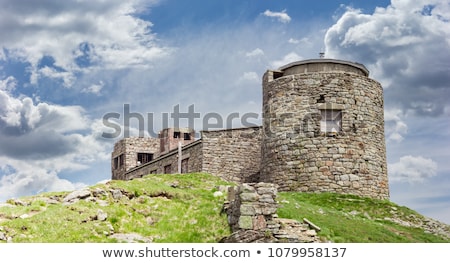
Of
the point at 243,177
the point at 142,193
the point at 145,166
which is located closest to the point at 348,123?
the point at 243,177

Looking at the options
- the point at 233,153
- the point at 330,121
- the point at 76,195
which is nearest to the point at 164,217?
the point at 76,195

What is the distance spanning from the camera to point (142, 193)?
24.2m

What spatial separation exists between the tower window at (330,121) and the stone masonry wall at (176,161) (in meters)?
8.98

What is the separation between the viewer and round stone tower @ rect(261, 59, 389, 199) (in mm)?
29141

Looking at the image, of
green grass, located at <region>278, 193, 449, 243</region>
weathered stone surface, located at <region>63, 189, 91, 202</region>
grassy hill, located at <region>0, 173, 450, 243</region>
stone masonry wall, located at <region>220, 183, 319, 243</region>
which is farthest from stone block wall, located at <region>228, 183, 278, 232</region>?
weathered stone surface, located at <region>63, 189, 91, 202</region>

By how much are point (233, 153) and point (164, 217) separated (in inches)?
574

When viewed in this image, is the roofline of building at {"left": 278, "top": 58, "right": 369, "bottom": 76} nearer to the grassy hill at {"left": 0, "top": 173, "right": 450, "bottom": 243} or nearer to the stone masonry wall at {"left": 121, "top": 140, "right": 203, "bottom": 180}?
the grassy hill at {"left": 0, "top": 173, "right": 450, "bottom": 243}

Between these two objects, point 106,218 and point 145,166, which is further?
point 145,166

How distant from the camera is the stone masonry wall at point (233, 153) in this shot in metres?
35.9

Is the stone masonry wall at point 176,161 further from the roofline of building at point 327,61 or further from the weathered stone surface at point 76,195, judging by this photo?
the weathered stone surface at point 76,195

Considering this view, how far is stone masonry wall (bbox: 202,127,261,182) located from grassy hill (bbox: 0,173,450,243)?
8.01 meters

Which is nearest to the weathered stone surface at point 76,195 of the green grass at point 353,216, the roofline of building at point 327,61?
the green grass at point 353,216
